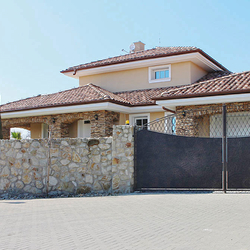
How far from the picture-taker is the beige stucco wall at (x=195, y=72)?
1822cm

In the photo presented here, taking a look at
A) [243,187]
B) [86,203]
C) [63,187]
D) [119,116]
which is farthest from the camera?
[119,116]

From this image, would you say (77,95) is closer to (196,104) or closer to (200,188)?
(196,104)

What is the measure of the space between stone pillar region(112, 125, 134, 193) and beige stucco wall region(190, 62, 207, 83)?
887 centimetres

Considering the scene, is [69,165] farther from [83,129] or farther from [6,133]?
[6,133]

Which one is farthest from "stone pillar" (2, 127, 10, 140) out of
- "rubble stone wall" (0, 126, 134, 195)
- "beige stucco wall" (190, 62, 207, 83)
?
"beige stucco wall" (190, 62, 207, 83)

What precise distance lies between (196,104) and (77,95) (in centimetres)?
709

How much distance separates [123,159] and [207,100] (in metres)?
4.80

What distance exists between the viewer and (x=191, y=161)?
10.1m

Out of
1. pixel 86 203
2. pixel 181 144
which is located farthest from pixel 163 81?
pixel 86 203

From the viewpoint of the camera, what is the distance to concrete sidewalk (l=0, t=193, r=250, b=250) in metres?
5.18

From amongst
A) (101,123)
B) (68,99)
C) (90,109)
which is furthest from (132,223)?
(68,99)

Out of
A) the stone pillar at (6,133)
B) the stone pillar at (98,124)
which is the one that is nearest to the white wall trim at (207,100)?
the stone pillar at (98,124)

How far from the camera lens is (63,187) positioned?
36.5 feet

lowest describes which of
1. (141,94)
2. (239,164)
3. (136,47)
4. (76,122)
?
(239,164)
